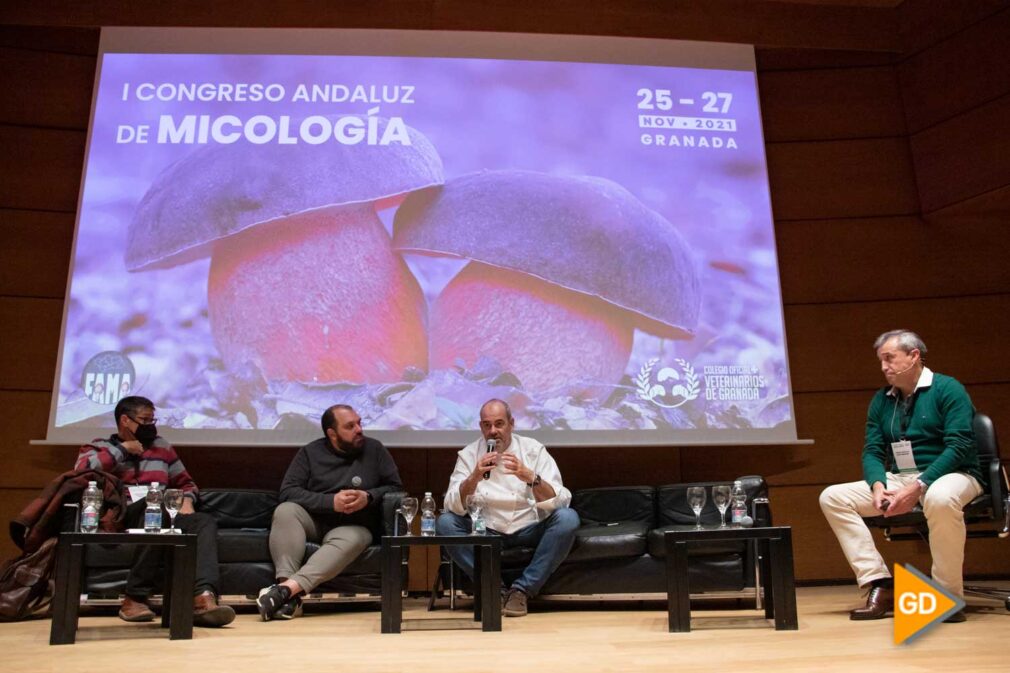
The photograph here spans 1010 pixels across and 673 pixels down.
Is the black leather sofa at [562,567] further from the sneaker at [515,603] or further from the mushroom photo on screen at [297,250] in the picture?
the mushroom photo on screen at [297,250]

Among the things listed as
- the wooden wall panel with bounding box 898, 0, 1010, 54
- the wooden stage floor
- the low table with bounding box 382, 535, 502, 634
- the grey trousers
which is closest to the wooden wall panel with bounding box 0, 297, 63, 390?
the wooden stage floor

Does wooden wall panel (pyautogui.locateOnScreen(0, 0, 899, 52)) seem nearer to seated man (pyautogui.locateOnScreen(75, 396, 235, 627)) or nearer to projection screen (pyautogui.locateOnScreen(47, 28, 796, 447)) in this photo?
projection screen (pyautogui.locateOnScreen(47, 28, 796, 447))

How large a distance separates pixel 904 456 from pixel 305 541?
2.50 metres

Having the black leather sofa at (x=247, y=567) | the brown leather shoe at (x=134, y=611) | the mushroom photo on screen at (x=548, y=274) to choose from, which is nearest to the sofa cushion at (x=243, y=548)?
the black leather sofa at (x=247, y=567)

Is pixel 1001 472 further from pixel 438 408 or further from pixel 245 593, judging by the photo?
pixel 245 593

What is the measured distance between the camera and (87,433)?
4246 millimetres

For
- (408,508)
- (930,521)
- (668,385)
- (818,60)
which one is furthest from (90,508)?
(818,60)

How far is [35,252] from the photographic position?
4.72 m

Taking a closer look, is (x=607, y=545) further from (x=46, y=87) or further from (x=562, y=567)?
(x=46, y=87)

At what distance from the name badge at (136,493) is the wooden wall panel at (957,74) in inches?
182

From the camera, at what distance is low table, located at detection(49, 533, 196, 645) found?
8.92 ft

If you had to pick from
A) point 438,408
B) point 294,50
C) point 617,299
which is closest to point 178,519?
point 438,408

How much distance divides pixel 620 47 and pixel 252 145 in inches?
85.5

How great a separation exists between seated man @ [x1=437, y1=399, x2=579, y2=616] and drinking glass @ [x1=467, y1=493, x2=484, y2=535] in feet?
0.09
